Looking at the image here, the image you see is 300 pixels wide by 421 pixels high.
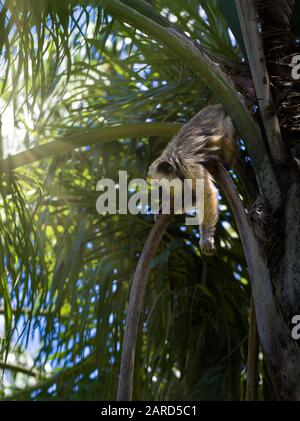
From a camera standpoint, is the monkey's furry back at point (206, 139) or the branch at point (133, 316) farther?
the monkey's furry back at point (206, 139)

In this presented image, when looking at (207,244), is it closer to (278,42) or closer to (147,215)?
(278,42)

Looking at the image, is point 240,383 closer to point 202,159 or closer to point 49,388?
point 49,388

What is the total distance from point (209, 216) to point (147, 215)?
1.13 metres

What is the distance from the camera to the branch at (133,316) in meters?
2.16

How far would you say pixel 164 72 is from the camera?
12.7ft

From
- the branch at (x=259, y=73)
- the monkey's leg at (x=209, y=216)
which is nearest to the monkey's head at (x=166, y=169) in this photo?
the monkey's leg at (x=209, y=216)

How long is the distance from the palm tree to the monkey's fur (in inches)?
4.5

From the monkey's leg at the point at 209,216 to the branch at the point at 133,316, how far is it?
0.29 m

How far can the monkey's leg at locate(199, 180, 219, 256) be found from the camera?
279 centimetres

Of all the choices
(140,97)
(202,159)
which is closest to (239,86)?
(202,159)

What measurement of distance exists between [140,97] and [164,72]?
19cm

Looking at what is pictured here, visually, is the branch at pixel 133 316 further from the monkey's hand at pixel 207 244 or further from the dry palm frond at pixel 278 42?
the dry palm frond at pixel 278 42

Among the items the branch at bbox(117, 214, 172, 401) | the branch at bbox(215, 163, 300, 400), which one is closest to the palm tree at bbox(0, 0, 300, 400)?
the branch at bbox(215, 163, 300, 400)

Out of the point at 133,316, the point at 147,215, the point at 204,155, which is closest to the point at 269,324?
the point at 133,316
